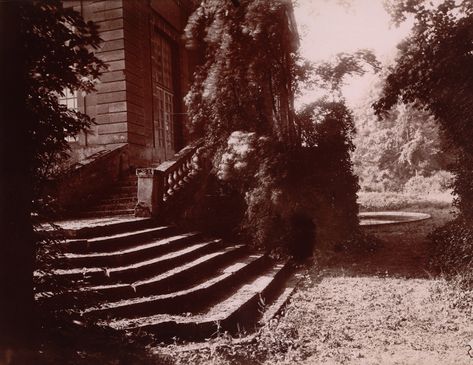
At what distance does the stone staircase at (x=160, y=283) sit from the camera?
4.75 meters

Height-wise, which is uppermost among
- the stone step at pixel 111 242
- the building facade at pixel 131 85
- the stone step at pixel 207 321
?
the building facade at pixel 131 85

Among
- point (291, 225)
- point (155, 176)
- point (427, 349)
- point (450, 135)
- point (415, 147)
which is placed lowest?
point (427, 349)

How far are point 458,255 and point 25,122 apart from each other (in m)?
6.74

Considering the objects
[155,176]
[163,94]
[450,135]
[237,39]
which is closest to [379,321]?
[450,135]

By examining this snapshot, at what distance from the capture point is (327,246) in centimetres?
934

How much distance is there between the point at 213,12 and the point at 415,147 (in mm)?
21746

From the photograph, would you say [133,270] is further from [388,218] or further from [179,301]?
[388,218]

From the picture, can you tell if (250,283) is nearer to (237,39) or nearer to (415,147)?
(237,39)

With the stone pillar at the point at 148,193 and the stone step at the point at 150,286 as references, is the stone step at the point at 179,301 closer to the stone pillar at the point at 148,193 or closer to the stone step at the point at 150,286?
the stone step at the point at 150,286

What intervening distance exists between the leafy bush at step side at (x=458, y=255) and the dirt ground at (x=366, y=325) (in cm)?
26

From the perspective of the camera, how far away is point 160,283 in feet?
18.8

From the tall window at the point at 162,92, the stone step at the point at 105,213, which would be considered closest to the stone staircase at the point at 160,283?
the stone step at the point at 105,213

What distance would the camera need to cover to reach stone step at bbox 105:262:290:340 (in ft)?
15.6

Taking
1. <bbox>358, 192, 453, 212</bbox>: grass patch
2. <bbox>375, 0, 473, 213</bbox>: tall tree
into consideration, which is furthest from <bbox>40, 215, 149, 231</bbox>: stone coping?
<bbox>358, 192, 453, 212</bbox>: grass patch
